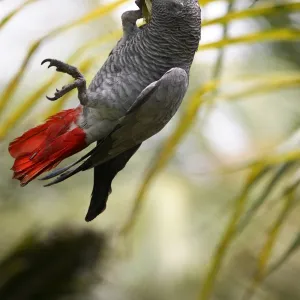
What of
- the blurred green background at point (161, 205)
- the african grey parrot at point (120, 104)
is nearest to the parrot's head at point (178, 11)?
the african grey parrot at point (120, 104)

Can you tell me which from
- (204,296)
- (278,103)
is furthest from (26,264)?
(278,103)

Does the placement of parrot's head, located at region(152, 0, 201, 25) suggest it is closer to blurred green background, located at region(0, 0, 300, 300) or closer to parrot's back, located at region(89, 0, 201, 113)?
parrot's back, located at region(89, 0, 201, 113)

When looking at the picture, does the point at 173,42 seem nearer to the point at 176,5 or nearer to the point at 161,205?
the point at 176,5

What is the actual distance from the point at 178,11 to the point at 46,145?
0.38 feet

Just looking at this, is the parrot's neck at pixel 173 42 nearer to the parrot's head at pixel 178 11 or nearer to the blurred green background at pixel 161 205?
the parrot's head at pixel 178 11

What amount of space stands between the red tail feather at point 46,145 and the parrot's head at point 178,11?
0.27 ft

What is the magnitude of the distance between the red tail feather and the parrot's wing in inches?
0.6

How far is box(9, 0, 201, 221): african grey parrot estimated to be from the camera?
0.39 meters

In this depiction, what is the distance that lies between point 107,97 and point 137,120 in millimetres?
24

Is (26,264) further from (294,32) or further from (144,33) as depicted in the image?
(144,33)

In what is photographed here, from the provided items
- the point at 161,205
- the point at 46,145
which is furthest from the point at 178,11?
the point at 161,205

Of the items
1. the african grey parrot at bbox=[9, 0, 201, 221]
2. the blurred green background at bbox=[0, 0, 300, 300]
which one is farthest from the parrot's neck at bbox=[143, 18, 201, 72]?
the blurred green background at bbox=[0, 0, 300, 300]

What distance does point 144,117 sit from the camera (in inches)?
15.5

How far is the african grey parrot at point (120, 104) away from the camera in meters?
0.39
